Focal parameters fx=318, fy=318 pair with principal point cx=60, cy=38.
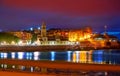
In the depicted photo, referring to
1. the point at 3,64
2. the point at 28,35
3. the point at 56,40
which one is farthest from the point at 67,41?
the point at 3,64

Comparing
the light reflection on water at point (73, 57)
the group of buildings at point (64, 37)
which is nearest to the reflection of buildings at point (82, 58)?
the light reflection on water at point (73, 57)

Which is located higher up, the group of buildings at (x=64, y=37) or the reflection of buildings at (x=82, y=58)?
the group of buildings at (x=64, y=37)

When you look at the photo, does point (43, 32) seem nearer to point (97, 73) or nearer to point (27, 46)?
point (27, 46)

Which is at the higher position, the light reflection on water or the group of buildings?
the group of buildings

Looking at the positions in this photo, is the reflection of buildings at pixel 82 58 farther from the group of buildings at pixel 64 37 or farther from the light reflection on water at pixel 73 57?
the group of buildings at pixel 64 37

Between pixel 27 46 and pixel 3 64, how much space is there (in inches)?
2980

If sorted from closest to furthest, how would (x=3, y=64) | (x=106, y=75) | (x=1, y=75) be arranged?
1. (x=1, y=75)
2. (x=106, y=75)
3. (x=3, y=64)

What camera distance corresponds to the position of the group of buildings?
98.8 metres

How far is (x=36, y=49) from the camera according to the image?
88938mm

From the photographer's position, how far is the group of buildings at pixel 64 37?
9883 centimetres

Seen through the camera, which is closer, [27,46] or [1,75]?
[1,75]

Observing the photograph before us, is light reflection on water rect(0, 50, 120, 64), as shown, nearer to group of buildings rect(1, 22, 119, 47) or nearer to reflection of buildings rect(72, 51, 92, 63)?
reflection of buildings rect(72, 51, 92, 63)

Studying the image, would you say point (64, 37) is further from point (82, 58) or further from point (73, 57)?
point (82, 58)

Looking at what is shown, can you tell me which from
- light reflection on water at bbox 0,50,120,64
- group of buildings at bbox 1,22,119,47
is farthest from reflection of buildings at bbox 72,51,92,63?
group of buildings at bbox 1,22,119,47
